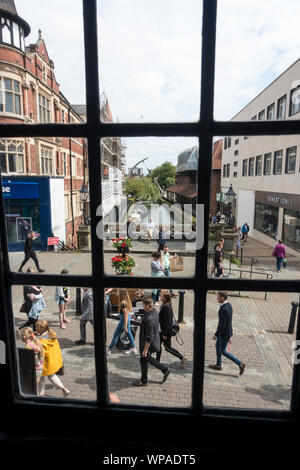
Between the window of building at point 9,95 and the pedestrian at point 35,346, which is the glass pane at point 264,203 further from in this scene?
the window of building at point 9,95

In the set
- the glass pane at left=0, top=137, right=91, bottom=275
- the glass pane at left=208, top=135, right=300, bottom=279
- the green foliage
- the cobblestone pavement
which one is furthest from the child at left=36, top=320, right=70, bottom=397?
the green foliage

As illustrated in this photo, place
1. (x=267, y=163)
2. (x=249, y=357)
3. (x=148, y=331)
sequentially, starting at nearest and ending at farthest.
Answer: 1. (x=148, y=331)
2. (x=249, y=357)
3. (x=267, y=163)

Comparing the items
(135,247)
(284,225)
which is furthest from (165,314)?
(284,225)

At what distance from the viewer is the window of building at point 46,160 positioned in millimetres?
16938

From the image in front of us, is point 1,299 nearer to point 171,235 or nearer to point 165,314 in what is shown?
point 165,314

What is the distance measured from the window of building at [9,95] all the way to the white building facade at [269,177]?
10.1m

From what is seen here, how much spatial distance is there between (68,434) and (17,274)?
2.52 feet

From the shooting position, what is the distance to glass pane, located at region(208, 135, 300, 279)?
46.3 ft

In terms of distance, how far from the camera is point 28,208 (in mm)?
17562

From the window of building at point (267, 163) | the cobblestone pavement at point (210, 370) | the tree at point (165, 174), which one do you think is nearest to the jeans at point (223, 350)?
the cobblestone pavement at point (210, 370)

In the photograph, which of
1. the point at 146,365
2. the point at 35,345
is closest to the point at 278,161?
the point at 146,365

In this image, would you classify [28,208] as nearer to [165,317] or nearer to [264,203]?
[165,317]

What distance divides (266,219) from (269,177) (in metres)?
3.10

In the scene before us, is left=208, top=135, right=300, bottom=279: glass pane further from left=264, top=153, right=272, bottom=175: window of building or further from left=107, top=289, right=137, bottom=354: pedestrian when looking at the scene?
left=107, top=289, right=137, bottom=354: pedestrian
